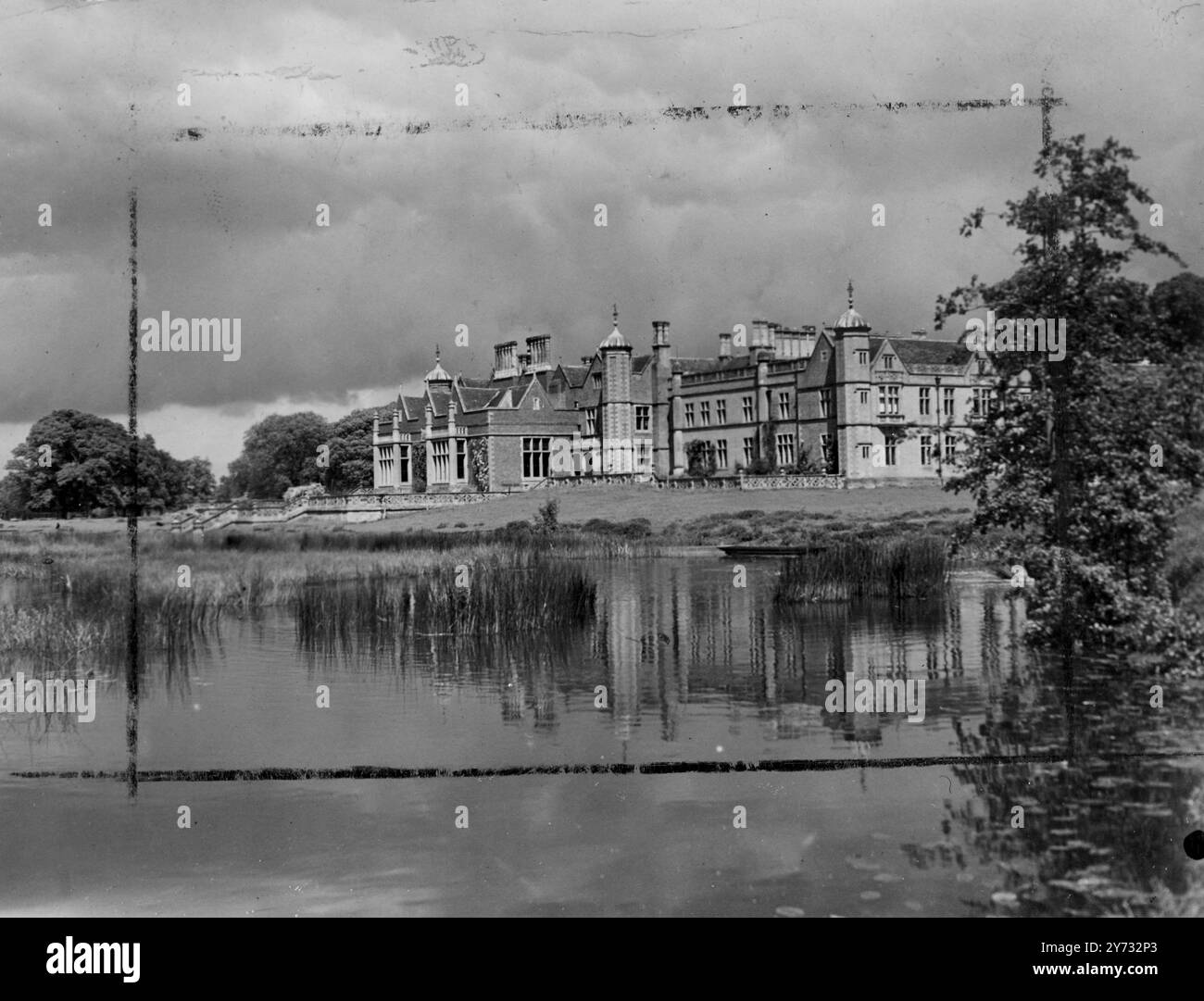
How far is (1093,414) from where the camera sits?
9.74 meters

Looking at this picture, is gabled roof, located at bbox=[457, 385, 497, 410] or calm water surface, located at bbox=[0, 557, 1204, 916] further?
gabled roof, located at bbox=[457, 385, 497, 410]

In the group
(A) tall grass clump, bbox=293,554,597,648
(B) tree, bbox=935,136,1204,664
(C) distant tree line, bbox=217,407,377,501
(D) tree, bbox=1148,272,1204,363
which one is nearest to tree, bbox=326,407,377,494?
(C) distant tree line, bbox=217,407,377,501

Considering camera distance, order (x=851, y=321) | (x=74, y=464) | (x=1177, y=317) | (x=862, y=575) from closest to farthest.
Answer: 1. (x=1177, y=317)
2. (x=862, y=575)
3. (x=74, y=464)
4. (x=851, y=321)

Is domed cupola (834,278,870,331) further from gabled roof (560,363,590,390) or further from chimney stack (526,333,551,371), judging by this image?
chimney stack (526,333,551,371)

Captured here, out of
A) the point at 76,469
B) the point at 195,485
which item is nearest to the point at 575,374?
the point at 195,485

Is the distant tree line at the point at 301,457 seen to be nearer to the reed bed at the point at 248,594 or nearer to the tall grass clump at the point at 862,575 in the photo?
the reed bed at the point at 248,594

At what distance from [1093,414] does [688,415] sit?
1918 inches

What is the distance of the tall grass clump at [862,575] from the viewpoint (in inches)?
698

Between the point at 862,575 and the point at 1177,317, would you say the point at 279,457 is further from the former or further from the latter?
the point at 1177,317

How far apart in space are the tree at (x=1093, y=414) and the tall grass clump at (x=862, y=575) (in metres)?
7.22

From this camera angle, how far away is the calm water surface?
6.12 m

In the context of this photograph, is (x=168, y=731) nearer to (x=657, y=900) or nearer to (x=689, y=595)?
(x=657, y=900)

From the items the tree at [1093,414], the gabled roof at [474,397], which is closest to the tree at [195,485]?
the gabled roof at [474,397]

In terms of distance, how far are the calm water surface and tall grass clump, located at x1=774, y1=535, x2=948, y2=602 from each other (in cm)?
473
